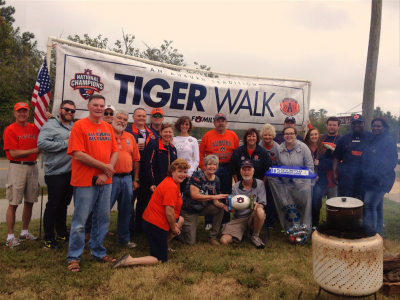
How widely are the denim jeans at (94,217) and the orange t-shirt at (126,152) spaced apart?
0.40 m

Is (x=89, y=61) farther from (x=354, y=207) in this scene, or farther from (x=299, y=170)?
(x=354, y=207)

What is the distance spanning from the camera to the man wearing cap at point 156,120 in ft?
16.1

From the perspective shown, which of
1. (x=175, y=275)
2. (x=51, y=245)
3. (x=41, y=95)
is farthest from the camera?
(x=41, y=95)

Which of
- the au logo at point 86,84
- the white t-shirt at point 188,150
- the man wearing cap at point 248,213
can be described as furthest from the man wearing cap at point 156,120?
the man wearing cap at point 248,213

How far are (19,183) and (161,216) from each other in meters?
2.06

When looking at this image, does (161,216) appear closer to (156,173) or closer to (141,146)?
(156,173)

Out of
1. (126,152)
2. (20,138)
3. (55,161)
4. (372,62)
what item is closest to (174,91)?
(126,152)

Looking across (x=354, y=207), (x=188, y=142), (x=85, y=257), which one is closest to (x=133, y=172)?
(x=188, y=142)

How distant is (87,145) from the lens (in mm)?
3467

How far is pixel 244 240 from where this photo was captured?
4.94 metres

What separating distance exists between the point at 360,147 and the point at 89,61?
4.41m

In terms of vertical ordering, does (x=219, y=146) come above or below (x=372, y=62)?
below

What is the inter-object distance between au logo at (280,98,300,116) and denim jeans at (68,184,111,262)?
14.2ft

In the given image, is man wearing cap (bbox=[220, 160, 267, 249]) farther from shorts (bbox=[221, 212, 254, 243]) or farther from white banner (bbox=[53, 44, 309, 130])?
white banner (bbox=[53, 44, 309, 130])
